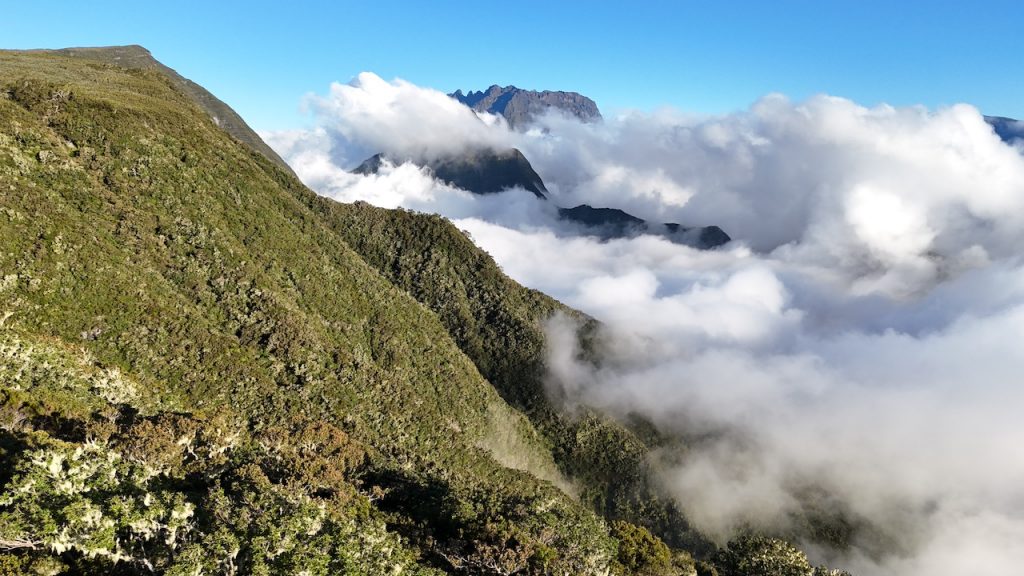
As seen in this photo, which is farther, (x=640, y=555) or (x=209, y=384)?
(x=209, y=384)

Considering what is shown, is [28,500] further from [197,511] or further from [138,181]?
[138,181]

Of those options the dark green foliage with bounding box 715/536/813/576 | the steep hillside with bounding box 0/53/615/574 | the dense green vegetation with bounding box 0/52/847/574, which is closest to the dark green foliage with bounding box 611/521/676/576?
the dense green vegetation with bounding box 0/52/847/574

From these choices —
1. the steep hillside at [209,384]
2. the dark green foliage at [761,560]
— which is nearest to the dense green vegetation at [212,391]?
the steep hillside at [209,384]

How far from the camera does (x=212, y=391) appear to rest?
90.1 meters

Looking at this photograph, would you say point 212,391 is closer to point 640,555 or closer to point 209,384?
point 209,384

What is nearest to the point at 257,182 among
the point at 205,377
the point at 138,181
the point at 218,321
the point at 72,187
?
the point at 138,181

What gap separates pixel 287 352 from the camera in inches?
4469

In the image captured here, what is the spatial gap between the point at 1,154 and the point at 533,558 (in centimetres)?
11718

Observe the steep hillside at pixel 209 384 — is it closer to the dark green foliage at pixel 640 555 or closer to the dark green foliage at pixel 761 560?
the dark green foliage at pixel 640 555

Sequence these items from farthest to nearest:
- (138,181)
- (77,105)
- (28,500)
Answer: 1. (77,105)
2. (138,181)
3. (28,500)

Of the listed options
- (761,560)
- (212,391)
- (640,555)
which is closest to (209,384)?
(212,391)

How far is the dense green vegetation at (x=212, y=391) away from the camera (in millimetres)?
38438

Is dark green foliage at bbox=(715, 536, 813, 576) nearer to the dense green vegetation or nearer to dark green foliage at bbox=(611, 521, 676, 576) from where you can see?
the dense green vegetation

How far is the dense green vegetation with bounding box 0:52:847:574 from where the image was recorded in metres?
38.4
